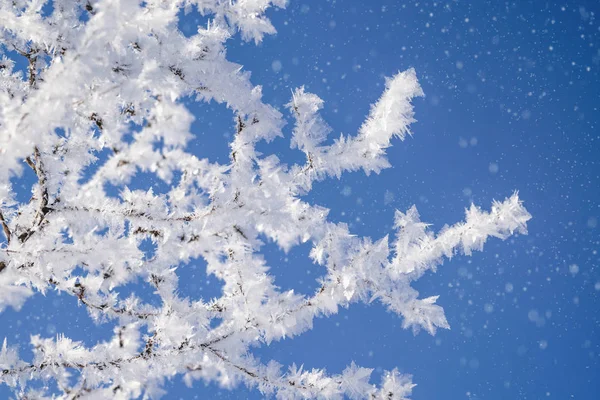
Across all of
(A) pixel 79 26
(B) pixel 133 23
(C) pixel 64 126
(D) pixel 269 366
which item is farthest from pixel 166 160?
(D) pixel 269 366

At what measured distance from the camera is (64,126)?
1.53 metres

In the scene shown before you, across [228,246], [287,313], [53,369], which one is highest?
[228,246]

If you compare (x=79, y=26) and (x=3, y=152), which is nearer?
(x=3, y=152)

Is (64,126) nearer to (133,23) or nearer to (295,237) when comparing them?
(133,23)

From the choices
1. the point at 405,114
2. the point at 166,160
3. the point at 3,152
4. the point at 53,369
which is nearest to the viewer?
the point at 3,152

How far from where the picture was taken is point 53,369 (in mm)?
2455

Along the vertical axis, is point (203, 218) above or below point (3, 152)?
above

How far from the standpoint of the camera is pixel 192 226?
7.32 ft

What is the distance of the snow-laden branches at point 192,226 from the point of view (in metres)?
2.01

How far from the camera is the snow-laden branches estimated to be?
6.59 feet

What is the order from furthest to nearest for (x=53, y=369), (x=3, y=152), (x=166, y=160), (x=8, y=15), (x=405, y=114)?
(x=53, y=369), (x=405, y=114), (x=8, y=15), (x=166, y=160), (x=3, y=152)

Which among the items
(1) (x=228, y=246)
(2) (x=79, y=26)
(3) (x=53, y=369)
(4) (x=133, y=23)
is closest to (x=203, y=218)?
(1) (x=228, y=246)

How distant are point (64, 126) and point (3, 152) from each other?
0.65 feet

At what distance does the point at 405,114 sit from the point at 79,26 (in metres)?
Result: 1.63
